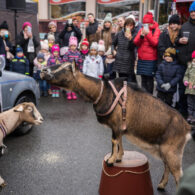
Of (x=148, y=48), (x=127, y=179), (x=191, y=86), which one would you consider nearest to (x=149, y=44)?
(x=148, y=48)

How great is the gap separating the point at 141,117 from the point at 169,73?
359 centimetres

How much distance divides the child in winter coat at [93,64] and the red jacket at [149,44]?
1599 millimetres

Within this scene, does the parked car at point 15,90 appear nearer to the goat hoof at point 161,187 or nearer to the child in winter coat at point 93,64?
the child in winter coat at point 93,64

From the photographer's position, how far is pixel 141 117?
290 centimetres

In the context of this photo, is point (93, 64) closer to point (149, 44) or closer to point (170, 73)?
point (149, 44)

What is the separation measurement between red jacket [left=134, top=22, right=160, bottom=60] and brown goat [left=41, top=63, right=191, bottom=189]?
3850mm

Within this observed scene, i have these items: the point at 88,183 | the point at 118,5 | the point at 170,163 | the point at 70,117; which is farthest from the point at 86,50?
the point at 118,5

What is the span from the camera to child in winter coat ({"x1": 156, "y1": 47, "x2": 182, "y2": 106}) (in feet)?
20.2

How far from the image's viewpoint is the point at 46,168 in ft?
13.6

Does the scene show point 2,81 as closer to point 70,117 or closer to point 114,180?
point 70,117

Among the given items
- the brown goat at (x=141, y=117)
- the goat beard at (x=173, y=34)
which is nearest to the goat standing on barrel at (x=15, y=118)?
the brown goat at (x=141, y=117)

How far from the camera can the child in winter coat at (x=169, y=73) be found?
615 centimetres

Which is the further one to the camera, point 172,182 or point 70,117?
point 70,117

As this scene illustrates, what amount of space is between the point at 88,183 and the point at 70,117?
304 cm
